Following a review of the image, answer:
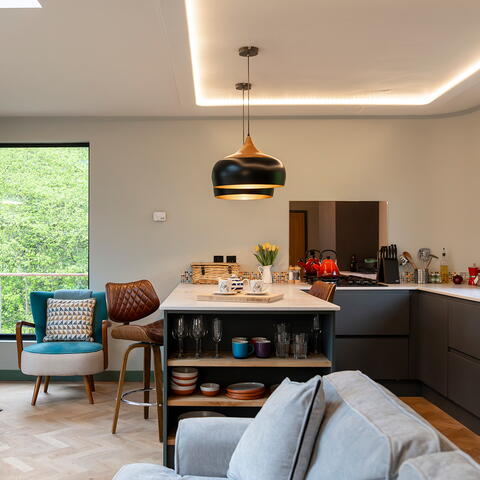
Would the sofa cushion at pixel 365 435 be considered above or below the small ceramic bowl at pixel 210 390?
above

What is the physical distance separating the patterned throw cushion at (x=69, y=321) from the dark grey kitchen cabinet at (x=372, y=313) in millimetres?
2167

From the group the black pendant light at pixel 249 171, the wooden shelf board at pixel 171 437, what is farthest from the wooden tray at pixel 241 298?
the wooden shelf board at pixel 171 437

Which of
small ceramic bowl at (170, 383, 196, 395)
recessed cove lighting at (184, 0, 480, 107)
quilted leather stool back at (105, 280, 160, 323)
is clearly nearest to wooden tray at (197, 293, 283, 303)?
small ceramic bowl at (170, 383, 196, 395)

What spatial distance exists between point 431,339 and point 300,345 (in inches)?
72.4

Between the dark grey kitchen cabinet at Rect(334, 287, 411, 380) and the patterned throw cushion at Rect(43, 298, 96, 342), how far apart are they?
7.11 feet

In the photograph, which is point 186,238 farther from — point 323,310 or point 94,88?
point 323,310

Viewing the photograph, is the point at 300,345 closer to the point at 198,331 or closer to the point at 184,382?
the point at 198,331

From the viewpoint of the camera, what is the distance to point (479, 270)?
4.99 m

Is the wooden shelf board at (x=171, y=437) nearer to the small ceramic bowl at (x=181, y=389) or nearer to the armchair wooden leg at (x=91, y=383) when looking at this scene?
the small ceramic bowl at (x=181, y=389)

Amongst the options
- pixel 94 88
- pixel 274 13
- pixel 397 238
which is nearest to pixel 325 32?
pixel 274 13

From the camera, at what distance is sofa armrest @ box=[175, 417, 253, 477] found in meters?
2.05

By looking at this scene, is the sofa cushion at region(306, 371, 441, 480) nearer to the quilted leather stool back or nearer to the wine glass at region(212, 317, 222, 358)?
the wine glass at region(212, 317, 222, 358)

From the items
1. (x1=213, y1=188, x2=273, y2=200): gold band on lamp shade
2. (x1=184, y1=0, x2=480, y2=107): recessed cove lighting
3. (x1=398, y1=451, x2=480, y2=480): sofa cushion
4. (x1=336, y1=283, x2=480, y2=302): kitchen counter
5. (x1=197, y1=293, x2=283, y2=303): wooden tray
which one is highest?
(x1=184, y1=0, x2=480, y2=107): recessed cove lighting

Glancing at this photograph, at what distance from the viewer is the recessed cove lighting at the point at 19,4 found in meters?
2.93
